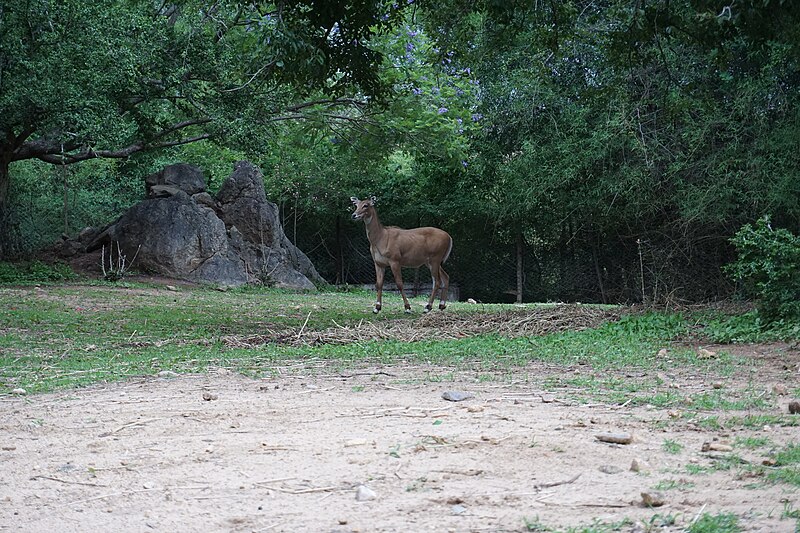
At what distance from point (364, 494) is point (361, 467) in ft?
1.37

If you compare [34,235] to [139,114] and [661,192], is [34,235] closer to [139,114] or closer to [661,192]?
[139,114]

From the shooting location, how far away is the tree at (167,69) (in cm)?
Answer: 998

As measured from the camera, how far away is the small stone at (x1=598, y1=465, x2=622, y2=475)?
3572 millimetres

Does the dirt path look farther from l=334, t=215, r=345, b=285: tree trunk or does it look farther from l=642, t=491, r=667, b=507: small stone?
l=334, t=215, r=345, b=285: tree trunk

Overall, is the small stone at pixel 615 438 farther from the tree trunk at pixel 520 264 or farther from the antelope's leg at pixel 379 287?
the tree trunk at pixel 520 264

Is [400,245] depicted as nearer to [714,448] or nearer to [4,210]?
[4,210]

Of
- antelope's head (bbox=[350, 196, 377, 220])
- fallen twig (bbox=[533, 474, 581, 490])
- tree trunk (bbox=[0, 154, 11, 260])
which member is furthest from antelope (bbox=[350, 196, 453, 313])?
fallen twig (bbox=[533, 474, 581, 490])

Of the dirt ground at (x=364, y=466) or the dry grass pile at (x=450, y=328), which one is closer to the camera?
the dirt ground at (x=364, y=466)

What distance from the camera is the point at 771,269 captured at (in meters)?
9.36

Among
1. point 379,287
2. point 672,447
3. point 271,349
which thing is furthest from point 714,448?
point 379,287

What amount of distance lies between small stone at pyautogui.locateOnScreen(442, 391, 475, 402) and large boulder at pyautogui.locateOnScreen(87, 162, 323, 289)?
14.8 m

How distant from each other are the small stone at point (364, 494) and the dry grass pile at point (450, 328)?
5880 mm

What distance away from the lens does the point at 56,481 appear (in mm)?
3744

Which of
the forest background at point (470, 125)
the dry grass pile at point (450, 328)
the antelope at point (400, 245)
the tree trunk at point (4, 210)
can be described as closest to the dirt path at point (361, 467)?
the dry grass pile at point (450, 328)
